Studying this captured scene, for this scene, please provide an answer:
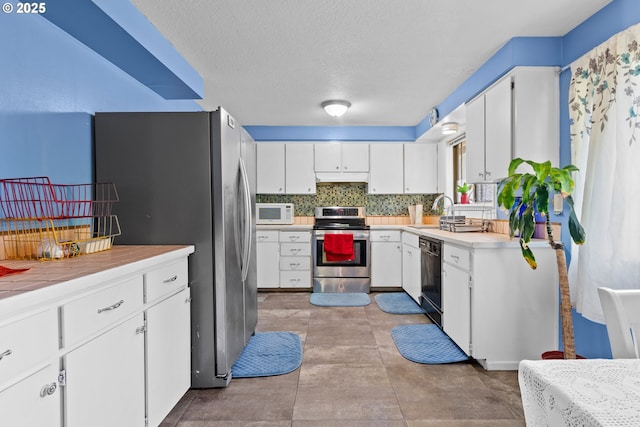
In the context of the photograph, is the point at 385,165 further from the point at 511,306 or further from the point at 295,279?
the point at 511,306

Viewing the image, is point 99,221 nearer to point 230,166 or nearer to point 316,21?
point 230,166

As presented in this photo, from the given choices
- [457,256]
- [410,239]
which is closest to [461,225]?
[457,256]

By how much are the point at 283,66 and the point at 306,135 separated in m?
2.16

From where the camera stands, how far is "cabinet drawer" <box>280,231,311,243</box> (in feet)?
15.4

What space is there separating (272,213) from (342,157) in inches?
51.5

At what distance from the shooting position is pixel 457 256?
2695mm

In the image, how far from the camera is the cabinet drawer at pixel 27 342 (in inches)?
34.3

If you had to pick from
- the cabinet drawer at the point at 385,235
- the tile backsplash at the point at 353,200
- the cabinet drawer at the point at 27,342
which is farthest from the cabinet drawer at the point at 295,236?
the cabinet drawer at the point at 27,342

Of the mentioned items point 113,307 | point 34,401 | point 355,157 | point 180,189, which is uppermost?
point 355,157

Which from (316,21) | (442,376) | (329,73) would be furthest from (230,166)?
(442,376)

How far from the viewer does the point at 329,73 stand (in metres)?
3.10

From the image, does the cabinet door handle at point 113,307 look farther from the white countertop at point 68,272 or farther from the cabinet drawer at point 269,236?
the cabinet drawer at point 269,236

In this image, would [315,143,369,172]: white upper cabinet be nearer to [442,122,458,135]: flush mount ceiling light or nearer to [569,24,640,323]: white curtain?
[442,122,458,135]: flush mount ceiling light

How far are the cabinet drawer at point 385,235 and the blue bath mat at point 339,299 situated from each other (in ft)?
2.52
